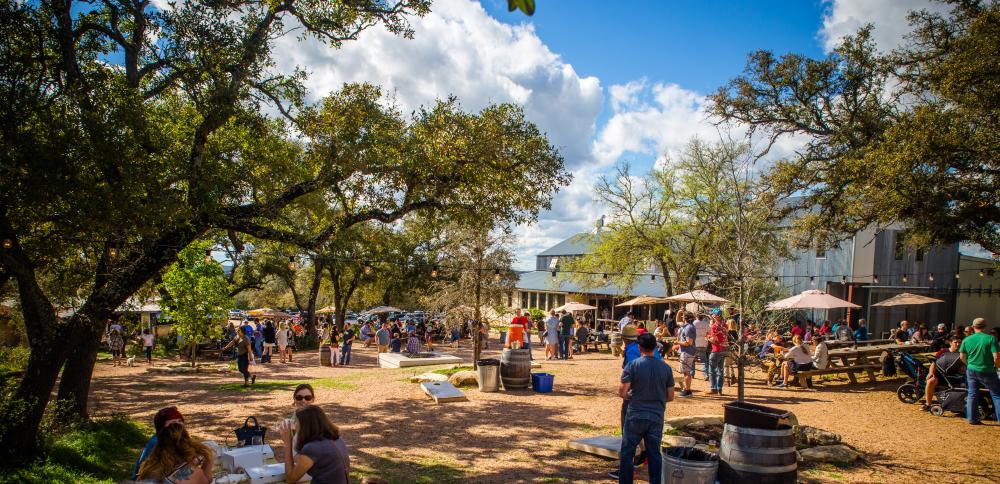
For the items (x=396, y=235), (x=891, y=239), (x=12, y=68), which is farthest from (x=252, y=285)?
(x=891, y=239)

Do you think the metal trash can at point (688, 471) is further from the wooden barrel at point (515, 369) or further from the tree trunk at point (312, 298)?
the tree trunk at point (312, 298)

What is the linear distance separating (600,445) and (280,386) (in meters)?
9.78

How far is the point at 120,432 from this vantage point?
8773 millimetres

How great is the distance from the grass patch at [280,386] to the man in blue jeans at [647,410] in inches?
369

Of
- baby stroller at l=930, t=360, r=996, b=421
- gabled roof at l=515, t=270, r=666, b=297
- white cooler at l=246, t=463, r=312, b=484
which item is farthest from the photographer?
gabled roof at l=515, t=270, r=666, b=297

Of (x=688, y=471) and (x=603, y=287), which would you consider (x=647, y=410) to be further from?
(x=603, y=287)

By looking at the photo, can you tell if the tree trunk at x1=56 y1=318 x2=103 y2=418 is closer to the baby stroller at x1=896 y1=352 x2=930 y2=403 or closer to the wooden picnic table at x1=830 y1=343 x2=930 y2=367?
the baby stroller at x1=896 y1=352 x2=930 y2=403

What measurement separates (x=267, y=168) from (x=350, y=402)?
196 inches

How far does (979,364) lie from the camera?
8.72m

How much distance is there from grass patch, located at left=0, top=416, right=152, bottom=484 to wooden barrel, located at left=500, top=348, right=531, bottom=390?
21.4 feet

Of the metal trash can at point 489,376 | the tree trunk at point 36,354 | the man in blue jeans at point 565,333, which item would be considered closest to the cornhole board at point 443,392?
the metal trash can at point 489,376

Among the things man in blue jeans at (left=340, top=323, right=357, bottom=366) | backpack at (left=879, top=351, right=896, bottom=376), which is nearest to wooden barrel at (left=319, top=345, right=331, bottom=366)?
man in blue jeans at (left=340, top=323, right=357, bottom=366)

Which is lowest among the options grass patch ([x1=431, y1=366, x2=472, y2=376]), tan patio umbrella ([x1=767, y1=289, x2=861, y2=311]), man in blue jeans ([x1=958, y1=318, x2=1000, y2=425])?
grass patch ([x1=431, y1=366, x2=472, y2=376])

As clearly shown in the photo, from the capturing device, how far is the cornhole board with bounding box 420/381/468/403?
449 inches
